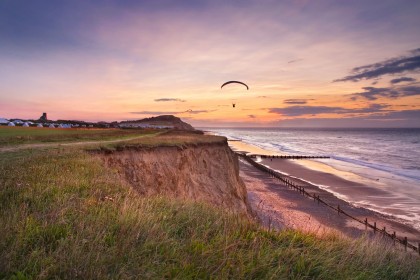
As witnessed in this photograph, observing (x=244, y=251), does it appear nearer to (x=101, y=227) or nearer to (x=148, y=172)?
(x=101, y=227)

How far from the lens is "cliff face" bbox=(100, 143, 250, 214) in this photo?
20.8 meters

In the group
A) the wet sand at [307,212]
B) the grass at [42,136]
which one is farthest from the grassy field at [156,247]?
the grass at [42,136]

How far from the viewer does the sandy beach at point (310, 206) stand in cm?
2648

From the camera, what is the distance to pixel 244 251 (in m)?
5.02

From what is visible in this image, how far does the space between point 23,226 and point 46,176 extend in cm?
456

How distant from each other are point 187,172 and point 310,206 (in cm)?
1557

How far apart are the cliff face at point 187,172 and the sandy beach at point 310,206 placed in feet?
12.8

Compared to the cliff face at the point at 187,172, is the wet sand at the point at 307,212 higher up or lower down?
lower down

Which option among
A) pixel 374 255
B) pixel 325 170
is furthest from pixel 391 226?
pixel 325 170

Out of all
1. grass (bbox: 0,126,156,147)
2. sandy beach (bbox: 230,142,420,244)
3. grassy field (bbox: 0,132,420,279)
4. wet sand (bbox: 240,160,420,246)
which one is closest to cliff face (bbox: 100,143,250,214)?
wet sand (bbox: 240,160,420,246)

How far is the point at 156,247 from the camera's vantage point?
4.59 m

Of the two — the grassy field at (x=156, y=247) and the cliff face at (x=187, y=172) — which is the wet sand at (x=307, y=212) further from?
the grassy field at (x=156, y=247)

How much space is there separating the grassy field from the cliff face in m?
11.1

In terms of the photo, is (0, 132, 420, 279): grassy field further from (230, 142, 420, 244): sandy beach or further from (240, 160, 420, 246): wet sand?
(240, 160, 420, 246): wet sand
